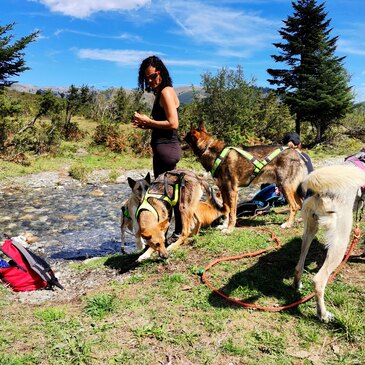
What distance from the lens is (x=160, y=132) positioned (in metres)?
5.46

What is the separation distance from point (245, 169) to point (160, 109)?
7.95 feet

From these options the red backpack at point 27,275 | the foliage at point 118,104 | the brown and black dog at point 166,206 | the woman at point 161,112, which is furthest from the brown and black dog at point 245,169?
the foliage at point 118,104

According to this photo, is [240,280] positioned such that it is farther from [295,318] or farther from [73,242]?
[73,242]

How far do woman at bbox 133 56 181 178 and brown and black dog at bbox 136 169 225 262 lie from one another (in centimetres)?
56

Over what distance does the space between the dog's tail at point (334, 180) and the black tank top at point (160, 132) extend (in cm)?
231

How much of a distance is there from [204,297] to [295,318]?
43.4 inches

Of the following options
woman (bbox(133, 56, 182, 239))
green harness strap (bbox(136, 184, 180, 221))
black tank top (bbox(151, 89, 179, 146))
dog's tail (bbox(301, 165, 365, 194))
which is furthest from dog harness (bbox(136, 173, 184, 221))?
dog's tail (bbox(301, 165, 365, 194))

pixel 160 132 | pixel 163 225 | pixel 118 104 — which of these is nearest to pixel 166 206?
pixel 163 225

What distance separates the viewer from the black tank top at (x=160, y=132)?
531 centimetres

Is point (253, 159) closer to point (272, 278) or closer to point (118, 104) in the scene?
point (272, 278)

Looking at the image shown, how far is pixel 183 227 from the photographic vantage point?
20.1ft

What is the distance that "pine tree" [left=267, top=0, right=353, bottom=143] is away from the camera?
2833 centimetres

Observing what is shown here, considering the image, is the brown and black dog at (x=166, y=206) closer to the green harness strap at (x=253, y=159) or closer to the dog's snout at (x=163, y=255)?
the dog's snout at (x=163, y=255)

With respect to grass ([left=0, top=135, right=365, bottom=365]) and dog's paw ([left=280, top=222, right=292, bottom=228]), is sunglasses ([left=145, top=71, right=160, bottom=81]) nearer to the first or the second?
grass ([left=0, top=135, right=365, bottom=365])
